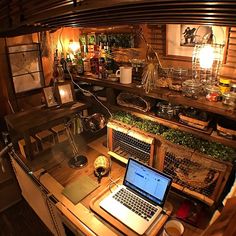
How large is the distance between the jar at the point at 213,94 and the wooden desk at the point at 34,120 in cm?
127

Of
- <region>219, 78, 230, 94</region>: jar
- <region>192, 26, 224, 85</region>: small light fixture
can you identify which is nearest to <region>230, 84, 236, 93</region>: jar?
<region>219, 78, 230, 94</region>: jar

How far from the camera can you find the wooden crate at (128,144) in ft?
5.49

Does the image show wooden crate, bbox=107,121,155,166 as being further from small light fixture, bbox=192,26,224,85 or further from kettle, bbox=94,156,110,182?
small light fixture, bbox=192,26,224,85

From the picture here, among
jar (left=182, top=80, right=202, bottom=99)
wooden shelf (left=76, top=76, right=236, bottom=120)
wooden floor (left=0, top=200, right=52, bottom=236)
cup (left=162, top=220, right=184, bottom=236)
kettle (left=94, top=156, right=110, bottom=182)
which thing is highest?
jar (left=182, top=80, right=202, bottom=99)

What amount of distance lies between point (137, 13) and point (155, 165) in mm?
1322

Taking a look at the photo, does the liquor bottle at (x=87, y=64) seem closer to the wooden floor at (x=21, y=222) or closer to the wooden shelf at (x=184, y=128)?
the wooden shelf at (x=184, y=128)

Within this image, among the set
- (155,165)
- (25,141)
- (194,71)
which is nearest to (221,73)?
(194,71)

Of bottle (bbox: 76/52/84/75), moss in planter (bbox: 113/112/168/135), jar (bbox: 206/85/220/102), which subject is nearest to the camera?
jar (bbox: 206/85/220/102)

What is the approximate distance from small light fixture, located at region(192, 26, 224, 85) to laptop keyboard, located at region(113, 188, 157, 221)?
3.34 feet

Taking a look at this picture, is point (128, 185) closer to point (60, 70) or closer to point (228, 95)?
point (228, 95)

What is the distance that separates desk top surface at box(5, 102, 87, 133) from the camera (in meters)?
1.86

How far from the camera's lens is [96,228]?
1420 mm

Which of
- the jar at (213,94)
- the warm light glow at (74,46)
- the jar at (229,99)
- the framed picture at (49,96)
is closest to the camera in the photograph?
A: the jar at (229,99)

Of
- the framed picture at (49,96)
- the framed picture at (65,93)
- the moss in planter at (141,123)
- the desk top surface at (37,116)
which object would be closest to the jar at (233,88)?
the moss in planter at (141,123)
